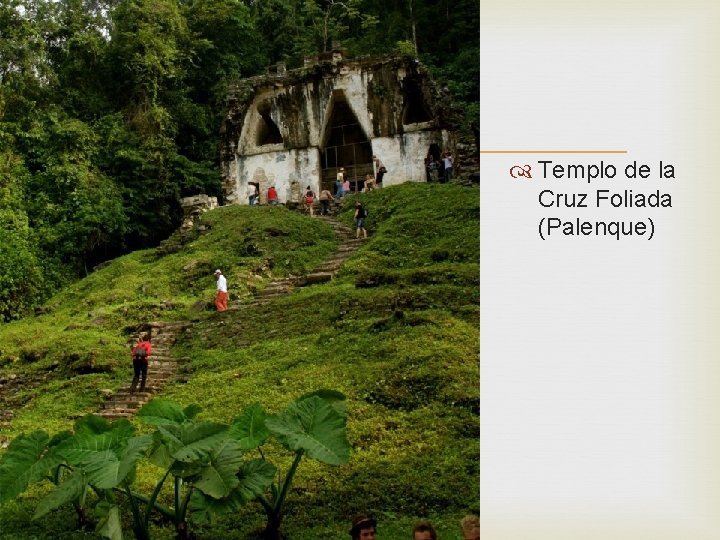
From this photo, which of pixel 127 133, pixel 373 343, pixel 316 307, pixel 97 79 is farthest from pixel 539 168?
pixel 97 79

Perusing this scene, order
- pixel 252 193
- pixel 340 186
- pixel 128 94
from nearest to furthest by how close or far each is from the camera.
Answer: pixel 340 186, pixel 252 193, pixel 128 94

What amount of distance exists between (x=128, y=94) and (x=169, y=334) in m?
10.5

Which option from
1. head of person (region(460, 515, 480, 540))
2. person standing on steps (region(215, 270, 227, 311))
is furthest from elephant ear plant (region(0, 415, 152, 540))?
person standing on steps (region(215, 270, 227, 311))

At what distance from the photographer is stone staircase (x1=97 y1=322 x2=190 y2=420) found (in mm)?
9117

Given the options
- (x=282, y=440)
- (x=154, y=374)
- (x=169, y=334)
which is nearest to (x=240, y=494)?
(x=282, y=440)

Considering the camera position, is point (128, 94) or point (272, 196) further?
point (128, 94)

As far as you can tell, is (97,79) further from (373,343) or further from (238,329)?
(373,343)

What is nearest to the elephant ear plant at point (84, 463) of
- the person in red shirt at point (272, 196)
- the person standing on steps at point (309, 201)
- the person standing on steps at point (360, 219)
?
the person standing on steps at point (360, 219)

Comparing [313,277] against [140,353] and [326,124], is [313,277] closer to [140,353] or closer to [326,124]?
[140,353]

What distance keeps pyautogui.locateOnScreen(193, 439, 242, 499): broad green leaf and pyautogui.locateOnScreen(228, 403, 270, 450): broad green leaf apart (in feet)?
0.65

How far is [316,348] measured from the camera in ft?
31.1

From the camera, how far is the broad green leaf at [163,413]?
5816 mm

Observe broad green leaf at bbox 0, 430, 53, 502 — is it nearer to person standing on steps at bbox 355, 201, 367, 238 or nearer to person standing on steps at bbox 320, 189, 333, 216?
person standing on steps at bbox 355, 201, 367, 238

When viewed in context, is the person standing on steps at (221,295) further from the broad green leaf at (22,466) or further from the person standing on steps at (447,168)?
the person standing on steps at (447,168)
